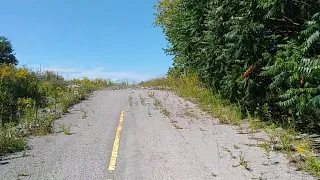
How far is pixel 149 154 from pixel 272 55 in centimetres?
433

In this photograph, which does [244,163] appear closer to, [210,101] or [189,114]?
[189,114]

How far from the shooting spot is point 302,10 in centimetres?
798

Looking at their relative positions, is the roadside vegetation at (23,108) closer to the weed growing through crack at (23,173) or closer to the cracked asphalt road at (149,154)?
the cracked asphalt road at (149,154)

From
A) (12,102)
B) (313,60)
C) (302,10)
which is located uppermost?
(302,10)

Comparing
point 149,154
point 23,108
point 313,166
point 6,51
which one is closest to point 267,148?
point 313,166

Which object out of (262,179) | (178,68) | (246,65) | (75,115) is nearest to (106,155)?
(262,179)

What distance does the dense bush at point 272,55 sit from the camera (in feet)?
21.8

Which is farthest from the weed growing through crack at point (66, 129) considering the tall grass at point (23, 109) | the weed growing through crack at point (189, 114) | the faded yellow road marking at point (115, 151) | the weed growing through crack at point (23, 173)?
the weed growing through crack at point (189, 114)

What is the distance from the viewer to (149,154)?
23.0 ft

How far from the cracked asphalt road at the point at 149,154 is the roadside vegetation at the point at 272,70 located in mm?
579

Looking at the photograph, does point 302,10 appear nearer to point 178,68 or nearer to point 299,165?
point 299,165

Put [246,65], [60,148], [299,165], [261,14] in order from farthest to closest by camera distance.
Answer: [246,65] → [261,14] → [60,148] → [299,165]

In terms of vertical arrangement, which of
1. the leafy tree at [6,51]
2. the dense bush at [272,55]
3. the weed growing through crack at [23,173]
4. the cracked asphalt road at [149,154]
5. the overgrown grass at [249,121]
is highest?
the leafy tree at [6,51]

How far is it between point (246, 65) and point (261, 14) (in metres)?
1.56
